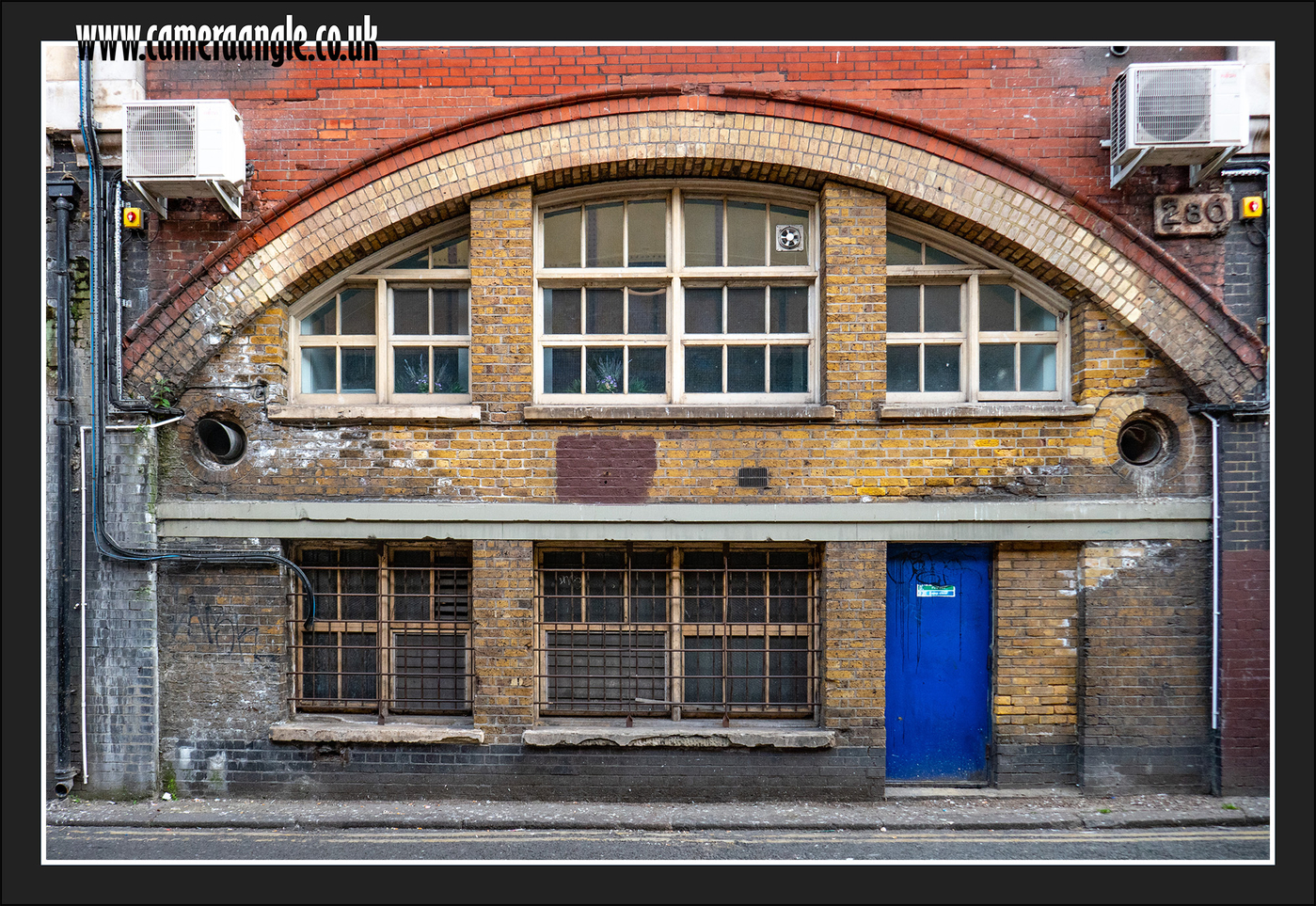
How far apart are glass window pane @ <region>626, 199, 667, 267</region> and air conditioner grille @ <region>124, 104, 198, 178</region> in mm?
3429

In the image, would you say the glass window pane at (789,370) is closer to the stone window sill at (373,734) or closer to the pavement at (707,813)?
the pavement at (707,813)

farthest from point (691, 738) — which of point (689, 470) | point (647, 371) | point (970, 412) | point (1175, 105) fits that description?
point (1175, 105)

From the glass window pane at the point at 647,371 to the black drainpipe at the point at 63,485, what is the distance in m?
4.66

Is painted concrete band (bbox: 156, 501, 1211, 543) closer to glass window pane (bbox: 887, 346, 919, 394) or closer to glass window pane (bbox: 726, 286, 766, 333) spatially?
glass window pane (bbox: 887, 346, 919, 394)

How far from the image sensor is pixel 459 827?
5.95m

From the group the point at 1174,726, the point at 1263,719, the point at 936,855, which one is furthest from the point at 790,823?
the point at 1263,719

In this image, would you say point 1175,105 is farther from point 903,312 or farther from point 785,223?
point 785,223

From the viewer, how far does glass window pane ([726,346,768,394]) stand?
6555mm

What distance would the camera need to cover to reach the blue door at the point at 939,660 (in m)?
6.47

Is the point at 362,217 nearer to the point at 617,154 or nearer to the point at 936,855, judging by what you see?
the point at 617,154

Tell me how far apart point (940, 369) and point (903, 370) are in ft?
1.06

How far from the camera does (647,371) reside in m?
6.57

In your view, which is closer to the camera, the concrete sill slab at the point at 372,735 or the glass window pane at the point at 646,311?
the concrete sill slab at the point at 372,735

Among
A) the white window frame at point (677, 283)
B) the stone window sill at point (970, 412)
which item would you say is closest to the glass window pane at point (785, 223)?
the white window frame at point (677, 283)
